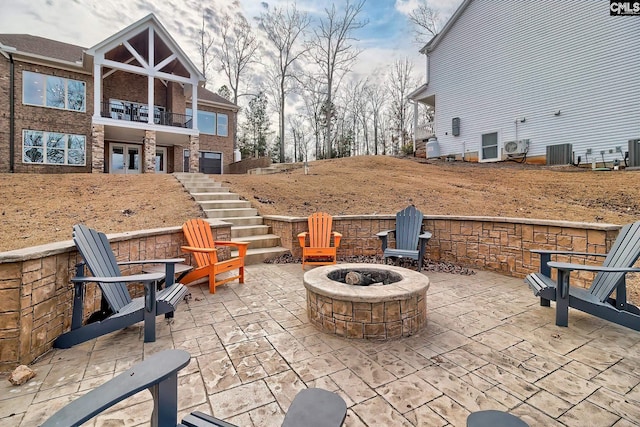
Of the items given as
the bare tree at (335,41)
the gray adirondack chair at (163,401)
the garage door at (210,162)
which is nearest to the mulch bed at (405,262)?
the gray adirondack chair at (163,401)

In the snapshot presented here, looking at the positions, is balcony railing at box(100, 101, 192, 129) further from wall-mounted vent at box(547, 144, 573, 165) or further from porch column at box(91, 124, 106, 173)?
wall-mounted vent at box(547, 144, 573, 165)

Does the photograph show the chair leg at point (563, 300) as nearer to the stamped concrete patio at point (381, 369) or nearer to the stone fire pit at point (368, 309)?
the stamped concrete patio at point (381, 369)

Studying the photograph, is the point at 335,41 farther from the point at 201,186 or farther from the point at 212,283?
the point at 212,283

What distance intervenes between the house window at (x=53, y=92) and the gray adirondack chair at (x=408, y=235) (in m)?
14.6

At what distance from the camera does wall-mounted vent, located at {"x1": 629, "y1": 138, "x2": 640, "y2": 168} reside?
373 inches

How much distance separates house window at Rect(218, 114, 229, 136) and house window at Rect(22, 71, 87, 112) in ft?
21.4

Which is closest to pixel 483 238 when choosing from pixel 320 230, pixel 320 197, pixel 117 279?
pixel 320 230

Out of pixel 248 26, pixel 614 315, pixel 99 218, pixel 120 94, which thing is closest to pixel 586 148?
pixel 614 315

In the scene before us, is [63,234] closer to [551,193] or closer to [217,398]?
[217,398]

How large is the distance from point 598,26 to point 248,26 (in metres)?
20.3

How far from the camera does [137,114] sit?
565 inches

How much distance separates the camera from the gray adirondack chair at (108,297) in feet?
8.15

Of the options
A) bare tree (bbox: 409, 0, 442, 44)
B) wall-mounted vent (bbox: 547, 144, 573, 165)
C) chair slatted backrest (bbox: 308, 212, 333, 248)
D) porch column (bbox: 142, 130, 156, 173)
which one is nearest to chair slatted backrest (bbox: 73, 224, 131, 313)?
chair slatted backrest (bbox: 308, 212, 333, 248)

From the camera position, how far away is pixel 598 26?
425 inches
